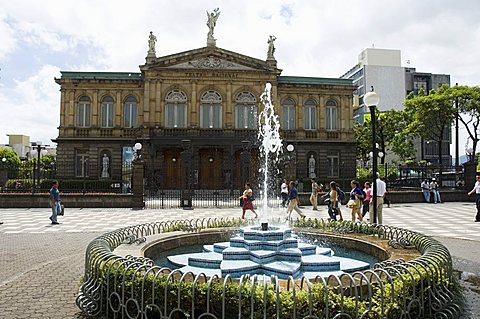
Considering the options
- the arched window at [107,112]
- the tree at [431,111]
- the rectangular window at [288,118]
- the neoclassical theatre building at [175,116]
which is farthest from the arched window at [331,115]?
the arched window at [107,112]

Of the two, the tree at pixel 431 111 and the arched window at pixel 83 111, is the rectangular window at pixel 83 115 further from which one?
the tree at pixel 431 111

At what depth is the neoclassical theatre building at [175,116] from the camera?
39.9 metres

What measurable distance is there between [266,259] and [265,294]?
127 inches

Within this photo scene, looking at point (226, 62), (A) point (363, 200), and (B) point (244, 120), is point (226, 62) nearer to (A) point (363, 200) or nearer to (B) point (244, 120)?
(B) point (244, 120)

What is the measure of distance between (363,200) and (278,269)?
9971 mm

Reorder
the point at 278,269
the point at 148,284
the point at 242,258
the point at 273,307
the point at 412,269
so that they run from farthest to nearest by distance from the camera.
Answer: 1. the point at 242,258
2. the point at 278,269
3. the point at 412,269
4. the point at 148,284
5. the point at 273,307

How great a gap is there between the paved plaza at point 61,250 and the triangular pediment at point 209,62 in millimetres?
22383

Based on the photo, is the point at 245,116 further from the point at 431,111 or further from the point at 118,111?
the point at 431,111

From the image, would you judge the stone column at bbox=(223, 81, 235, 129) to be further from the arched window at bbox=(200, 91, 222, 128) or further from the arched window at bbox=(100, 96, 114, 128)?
the arched window at bbox=(100, 96, 114, 128)

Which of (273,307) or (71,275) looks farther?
(71,275)

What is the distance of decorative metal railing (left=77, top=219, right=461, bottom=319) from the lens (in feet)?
15.0

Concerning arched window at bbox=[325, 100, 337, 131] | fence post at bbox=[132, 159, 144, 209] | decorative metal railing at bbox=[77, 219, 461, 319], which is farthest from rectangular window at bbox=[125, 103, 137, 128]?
decorative metal railing at bbox=[77, 219, 461, 319]

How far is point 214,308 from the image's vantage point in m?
4.78

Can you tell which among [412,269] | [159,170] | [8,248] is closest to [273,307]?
[412,269]
